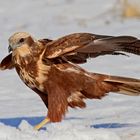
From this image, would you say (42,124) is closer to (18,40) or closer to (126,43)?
(18,40)

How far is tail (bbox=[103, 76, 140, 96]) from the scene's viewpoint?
288 inches

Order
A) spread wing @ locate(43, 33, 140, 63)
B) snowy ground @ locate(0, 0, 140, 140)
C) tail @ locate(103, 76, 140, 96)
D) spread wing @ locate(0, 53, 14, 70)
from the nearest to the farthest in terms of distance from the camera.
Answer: snowy ground @ locate(0, 0, 140, 140), spread wing @ locate(43, 33, 140, 63), tail @ locate(103, 76, 140, 96), spread wing @ locate(0, 53, 14, 70)

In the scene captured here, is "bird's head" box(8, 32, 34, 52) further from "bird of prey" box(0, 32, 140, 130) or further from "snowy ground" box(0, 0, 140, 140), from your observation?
"snowy ground" box(0, 0, 140, 140)

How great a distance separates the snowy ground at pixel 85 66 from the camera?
21.5ft

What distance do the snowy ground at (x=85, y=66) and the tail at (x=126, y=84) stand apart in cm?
25

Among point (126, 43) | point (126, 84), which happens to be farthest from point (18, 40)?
point (126, 84)

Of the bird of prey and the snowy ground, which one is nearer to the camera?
the snowy ground

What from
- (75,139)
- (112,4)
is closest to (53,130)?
(75,139)

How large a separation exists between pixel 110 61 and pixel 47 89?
3.76 metres

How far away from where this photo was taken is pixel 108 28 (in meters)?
13.2

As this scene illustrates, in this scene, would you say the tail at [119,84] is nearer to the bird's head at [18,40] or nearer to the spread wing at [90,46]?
the spread wing at [90,46]

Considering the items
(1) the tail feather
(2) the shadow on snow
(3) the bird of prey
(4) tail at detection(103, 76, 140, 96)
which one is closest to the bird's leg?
(3) the bird of prey

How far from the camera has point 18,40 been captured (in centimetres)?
710

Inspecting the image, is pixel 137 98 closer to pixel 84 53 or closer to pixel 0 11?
pixel 84 53
